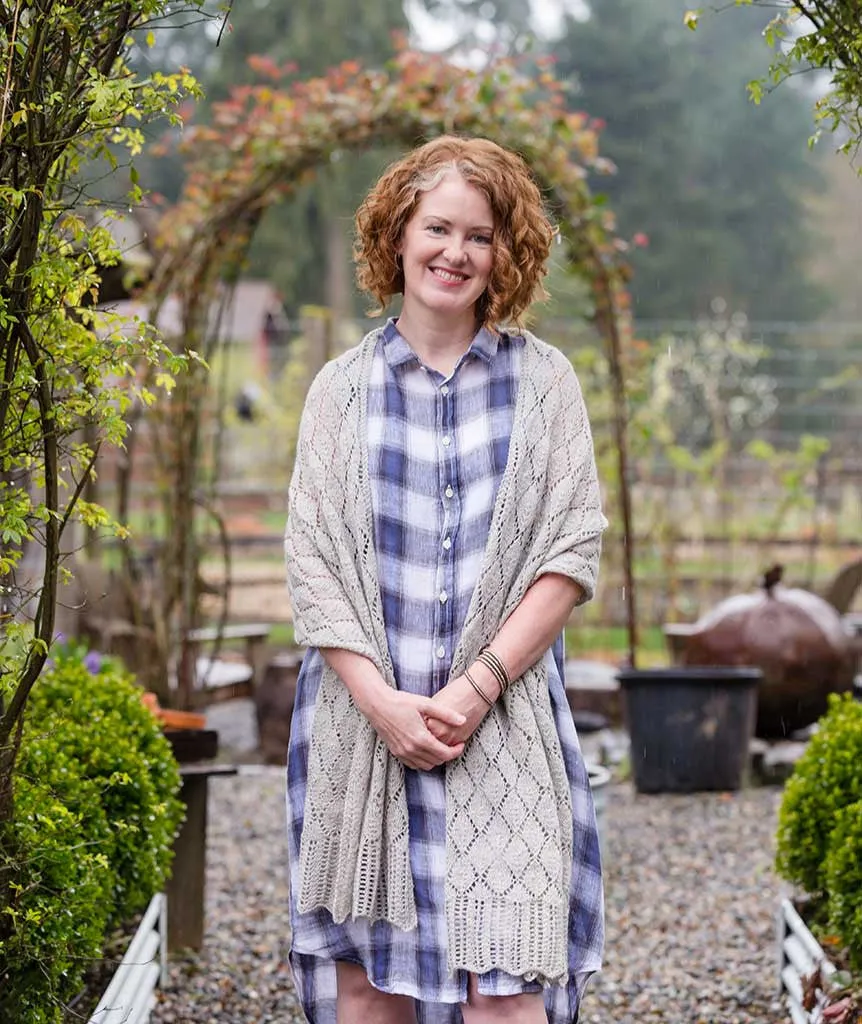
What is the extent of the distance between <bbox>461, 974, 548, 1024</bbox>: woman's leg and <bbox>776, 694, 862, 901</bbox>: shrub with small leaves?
130 centimetres

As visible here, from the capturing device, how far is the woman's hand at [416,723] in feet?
7.71

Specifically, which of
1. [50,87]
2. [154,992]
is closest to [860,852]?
[154,992]

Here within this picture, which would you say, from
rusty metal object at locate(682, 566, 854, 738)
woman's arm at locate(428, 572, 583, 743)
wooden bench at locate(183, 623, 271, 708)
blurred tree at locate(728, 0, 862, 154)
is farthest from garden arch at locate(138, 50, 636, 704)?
woman's arm at locate(428, 572, 583, 743)

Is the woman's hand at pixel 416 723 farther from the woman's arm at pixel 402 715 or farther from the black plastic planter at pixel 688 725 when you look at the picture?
the black plastic planter at pixel 688 725

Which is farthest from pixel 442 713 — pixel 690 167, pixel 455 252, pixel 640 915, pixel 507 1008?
pixel 690 167

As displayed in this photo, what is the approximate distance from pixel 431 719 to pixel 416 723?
1.1 inches

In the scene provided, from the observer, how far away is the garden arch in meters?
6.41

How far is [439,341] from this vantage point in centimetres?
259

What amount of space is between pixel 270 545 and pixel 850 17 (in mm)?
9900

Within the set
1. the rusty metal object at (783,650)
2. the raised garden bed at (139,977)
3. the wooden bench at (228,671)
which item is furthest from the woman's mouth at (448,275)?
the rusty metal object at (783,650)

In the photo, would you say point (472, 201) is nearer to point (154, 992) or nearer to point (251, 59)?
point (154, 992)

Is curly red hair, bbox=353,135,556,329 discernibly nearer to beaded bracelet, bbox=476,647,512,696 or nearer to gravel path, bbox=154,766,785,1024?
beaded bracelet, bbox=476,647,512,696

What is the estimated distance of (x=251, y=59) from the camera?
6.98 m

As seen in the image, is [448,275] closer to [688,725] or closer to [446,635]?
[446,635]
